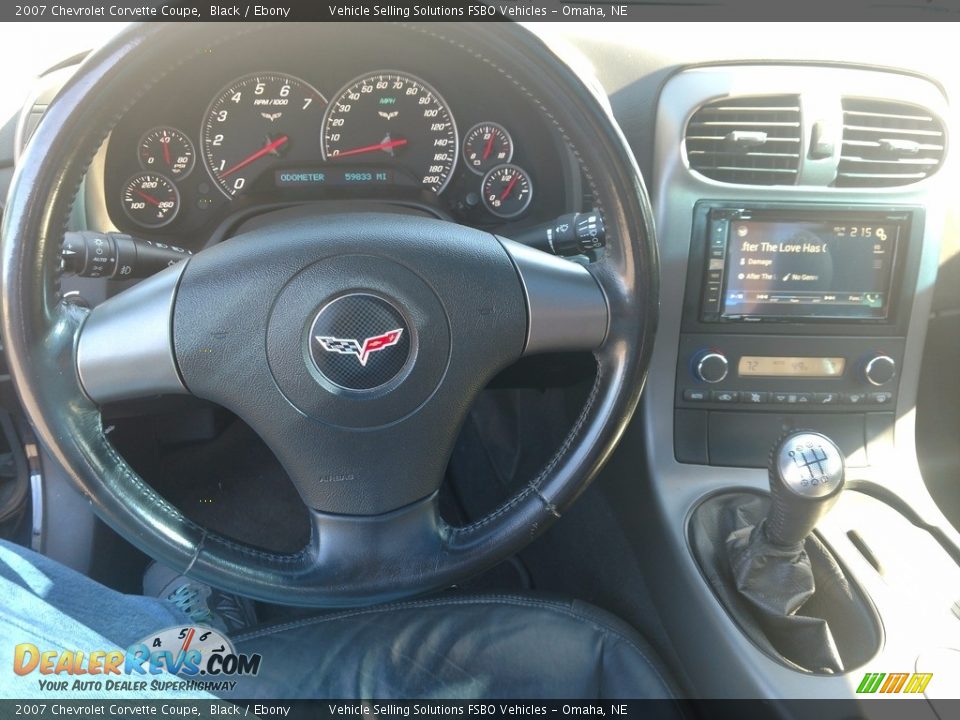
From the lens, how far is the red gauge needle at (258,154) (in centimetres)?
159

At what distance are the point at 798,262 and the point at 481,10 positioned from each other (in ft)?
2.83

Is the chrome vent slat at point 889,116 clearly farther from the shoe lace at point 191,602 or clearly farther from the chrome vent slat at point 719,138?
the shoe lace at point 191,602

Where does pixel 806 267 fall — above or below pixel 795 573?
above

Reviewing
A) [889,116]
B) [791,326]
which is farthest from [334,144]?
[889,116]

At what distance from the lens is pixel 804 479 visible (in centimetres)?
113

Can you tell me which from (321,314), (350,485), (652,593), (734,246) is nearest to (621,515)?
(652,593)

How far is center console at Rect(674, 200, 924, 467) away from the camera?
4.82 ft

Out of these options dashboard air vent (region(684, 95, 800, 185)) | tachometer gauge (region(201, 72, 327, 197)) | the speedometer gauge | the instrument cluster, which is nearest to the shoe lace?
the instrument cluster

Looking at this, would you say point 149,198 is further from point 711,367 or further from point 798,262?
point 798,262

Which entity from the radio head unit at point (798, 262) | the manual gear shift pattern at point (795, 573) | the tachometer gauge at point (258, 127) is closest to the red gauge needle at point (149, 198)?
the tachometer gauge at point (258, 127)

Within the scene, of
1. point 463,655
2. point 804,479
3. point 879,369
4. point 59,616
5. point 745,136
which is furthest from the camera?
point 879,369

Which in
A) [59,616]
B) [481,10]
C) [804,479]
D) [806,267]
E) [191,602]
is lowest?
[191,602]

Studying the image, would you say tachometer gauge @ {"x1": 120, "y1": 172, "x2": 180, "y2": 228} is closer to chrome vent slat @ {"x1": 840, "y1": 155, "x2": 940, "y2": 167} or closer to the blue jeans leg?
the blue jeans leg

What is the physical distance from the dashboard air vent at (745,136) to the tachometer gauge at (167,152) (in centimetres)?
99
